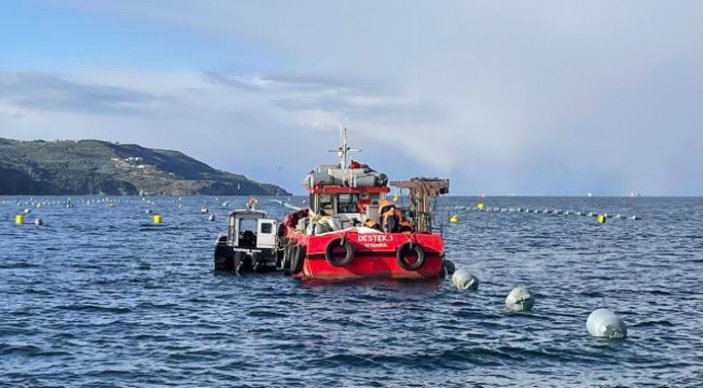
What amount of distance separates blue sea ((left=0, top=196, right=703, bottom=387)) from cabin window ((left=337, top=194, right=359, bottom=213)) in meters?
4.55

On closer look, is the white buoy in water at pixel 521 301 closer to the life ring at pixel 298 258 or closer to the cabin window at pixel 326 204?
the life ring at pixel 298 258

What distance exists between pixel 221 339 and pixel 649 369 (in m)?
11.4

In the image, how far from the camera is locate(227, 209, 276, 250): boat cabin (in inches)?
1644

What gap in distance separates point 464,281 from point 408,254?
2584 mm

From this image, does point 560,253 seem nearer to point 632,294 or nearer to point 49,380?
point 632,294

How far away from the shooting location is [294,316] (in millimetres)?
27984

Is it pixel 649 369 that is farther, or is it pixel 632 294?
pixel 632 294

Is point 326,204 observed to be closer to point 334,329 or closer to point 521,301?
point 521,301

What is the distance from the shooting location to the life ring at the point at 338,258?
33938mm

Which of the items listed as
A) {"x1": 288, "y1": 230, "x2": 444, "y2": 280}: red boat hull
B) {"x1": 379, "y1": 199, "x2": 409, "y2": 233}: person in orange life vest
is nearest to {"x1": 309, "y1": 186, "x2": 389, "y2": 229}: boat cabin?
{"x1": 379, "y1": 199, "x2": 409, "y2": 233}: person in orange life vest

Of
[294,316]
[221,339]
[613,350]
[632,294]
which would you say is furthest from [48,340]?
[632,294]

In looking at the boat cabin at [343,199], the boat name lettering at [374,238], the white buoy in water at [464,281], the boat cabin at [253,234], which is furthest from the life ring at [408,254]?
the boat cabin at [253,234]

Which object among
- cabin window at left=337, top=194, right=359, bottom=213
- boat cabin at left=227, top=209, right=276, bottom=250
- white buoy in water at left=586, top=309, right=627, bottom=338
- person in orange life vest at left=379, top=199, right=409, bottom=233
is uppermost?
cabin window at left=337, top=194, right=359, bottom=213

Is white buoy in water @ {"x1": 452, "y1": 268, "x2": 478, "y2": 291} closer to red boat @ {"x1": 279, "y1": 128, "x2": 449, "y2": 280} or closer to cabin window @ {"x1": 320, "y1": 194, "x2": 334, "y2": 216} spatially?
red boat @ {"x1": 279, "y1": 128, "x2": 449, "y2": 280}
